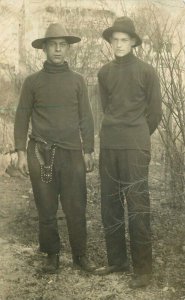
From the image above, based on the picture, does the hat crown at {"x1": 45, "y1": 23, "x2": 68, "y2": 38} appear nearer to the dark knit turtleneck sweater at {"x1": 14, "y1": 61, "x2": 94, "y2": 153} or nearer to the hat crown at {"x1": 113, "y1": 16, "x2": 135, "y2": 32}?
the dark knit turtleneck sweater at {"x1": 14, "y1": 61, "x2": 94, "y2": 153}

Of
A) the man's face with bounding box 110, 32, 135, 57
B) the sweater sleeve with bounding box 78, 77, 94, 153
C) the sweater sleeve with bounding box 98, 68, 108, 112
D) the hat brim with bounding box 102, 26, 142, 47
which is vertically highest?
the hat brim with bounding box 102, 26, 142, 47

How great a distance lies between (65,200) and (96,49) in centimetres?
771

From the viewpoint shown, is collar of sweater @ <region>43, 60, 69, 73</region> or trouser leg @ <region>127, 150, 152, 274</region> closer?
trouser leg @ <region>127, 150, 152, 274</region>

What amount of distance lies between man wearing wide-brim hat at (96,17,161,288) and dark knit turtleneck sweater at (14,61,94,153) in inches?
10.2

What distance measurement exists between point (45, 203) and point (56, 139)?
59 cm

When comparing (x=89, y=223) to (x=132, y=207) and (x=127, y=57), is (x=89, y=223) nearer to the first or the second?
(x=132, y=207)

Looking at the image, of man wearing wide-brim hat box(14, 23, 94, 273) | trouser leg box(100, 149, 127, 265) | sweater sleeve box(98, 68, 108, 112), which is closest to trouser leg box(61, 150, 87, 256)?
man wearing wide-brim hat box(14, 23, 94, 273)

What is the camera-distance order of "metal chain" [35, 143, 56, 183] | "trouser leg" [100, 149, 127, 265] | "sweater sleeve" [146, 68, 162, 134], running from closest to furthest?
"sweater sleeve" [146, 68, 162, 134], "trouser leg" [100, 149, 127, 265], "metal chain" [35, 143, 56, 183]

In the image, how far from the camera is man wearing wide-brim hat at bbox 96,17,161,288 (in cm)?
350

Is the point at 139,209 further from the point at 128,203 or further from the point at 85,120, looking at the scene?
the point at 85,120

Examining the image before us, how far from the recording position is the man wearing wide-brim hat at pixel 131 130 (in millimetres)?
3504

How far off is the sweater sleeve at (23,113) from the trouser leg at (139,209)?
3.26 ft

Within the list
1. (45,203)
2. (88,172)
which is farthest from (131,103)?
(45,203)

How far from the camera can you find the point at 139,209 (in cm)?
356
